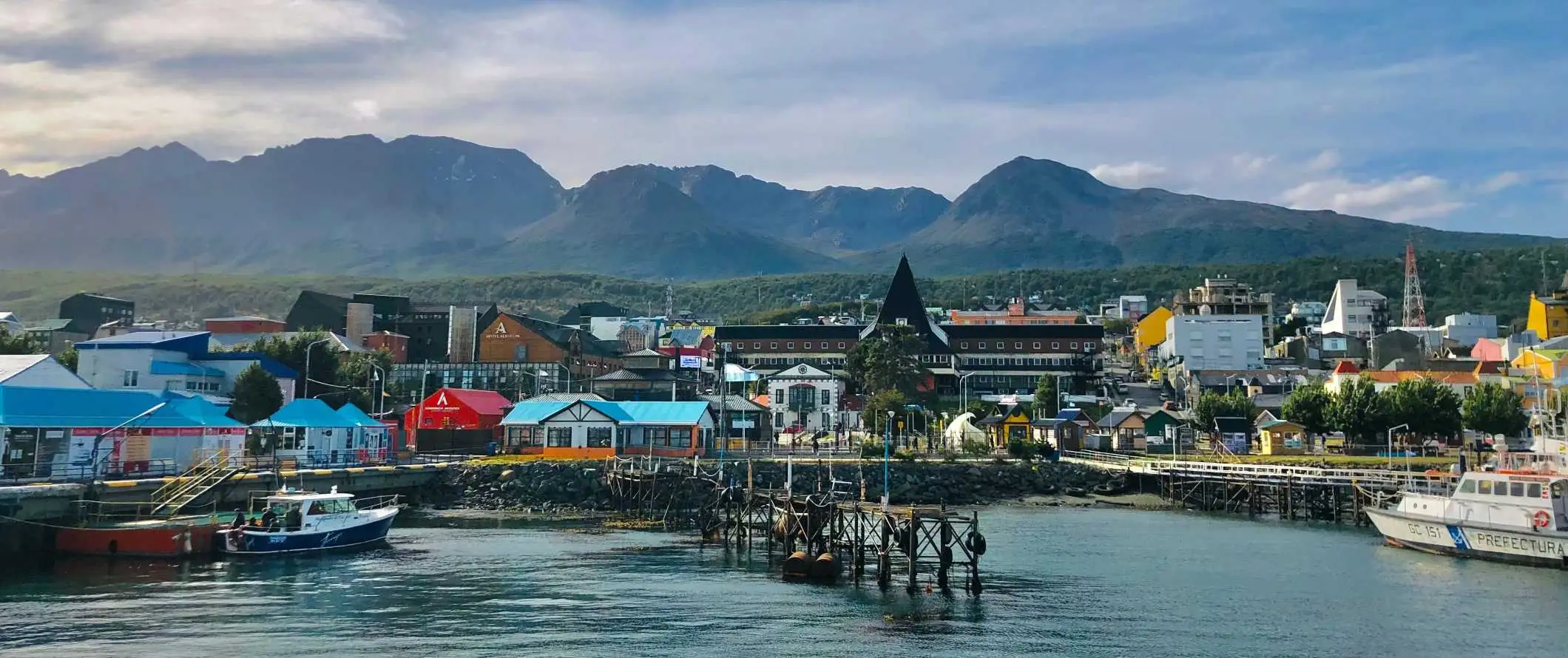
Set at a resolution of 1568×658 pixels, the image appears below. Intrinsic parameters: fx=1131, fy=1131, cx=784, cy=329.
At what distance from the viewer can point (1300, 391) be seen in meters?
89.9

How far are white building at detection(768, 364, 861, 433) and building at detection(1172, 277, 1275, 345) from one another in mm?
58053

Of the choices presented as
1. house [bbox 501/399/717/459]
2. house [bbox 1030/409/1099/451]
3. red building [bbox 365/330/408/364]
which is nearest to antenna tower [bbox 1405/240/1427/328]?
house [bbox 1030/409/1099/451]

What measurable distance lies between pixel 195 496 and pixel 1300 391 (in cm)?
7832

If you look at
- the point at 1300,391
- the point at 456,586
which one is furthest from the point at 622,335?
the point at 456,586

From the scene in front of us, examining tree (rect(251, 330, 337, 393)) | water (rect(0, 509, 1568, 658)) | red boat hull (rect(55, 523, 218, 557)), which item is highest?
tree (rect(251, 330, 337, 393))

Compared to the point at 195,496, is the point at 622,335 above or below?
above

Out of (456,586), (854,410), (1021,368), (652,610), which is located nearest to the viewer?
(652,610)

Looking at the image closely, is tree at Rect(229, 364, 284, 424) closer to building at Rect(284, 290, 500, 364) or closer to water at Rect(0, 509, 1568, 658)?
water at Rect(0, 509, 1568, 658)

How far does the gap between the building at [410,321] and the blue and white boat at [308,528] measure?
88.4 metres

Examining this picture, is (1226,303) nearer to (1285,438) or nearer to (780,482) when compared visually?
(1285,438)

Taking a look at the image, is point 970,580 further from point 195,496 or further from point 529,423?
point 529,423

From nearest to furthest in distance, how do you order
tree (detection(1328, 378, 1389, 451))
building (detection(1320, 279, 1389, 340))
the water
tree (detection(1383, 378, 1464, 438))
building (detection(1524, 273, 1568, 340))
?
1. the water
2. tree (detection(1383, 378, 1464, 438))
3. tree (detection(1328, 378, 1389, 451))
4. building (detection(1524, 273, 1568, 340))
5. building (detection(1320, 279, 1389, 340))

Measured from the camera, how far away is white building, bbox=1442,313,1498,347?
470ft

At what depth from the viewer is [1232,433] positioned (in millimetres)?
93625
